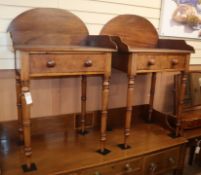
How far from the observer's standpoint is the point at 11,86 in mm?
1712

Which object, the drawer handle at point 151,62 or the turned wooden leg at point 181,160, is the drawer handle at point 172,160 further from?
the drawer handle at point 151,62

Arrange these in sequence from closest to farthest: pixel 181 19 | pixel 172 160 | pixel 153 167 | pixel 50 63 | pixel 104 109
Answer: pixel 50 63 < pixel 104 109 < pixel 153 167 < pixel 172 160 < pixel 181 19

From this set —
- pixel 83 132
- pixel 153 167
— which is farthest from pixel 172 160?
pixel 83 132

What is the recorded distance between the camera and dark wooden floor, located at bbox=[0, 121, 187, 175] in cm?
144

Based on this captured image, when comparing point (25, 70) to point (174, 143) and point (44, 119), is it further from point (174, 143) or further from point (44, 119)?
point (174, 143)

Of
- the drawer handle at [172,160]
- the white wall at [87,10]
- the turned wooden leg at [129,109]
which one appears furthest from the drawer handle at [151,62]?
the drawer handle at [172,160]

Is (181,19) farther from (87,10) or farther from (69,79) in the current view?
(69,79)

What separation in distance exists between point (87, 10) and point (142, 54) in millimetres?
592

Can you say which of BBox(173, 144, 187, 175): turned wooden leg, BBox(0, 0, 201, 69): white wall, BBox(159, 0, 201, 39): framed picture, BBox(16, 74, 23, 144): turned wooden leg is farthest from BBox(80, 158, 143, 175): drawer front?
BBox(159, 0, 201, 39): framed picture

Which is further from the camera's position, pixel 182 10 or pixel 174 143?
pixel 182 10

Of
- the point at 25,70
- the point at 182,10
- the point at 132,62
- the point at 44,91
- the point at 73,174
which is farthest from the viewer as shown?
the point at 182,10

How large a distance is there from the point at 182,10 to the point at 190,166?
159cm

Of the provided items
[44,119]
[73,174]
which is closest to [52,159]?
[73,174]

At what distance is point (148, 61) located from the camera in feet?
5.29
